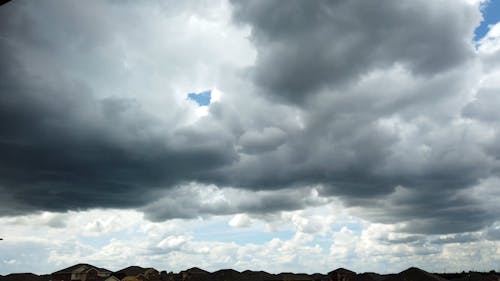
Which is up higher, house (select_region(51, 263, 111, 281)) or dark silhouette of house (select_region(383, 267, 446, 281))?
house (select_region(51, 263, 111, 281))

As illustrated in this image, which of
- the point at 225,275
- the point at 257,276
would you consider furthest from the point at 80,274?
the point at 257,276

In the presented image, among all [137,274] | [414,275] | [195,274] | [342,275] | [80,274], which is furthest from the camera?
[195,274]

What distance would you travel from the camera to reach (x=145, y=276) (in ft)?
348

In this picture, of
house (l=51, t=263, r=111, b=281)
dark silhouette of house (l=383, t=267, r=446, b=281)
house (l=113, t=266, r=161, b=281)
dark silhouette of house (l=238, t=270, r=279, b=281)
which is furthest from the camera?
dark silhouette of house (l=238, t=270, r=279, b=281)

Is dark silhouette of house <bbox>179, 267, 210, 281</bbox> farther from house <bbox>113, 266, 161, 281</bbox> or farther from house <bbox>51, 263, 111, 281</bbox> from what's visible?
house <bbox>51, 263, 111, 281</bbox>

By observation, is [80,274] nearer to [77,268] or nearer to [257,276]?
[77,268]

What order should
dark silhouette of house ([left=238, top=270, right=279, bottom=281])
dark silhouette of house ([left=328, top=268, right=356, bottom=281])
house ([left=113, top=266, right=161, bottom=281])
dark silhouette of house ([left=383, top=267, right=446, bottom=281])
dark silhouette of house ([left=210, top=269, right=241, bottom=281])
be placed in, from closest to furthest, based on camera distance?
dark silhouette of house ([left=383, top=267, right=446, bottom=281]), dark silhouette of house ([left=328, top=268, right=356, bottom=281]), dark silhouette of house ([left=210, top=269, right=241, bottom=281]), house ([left=113, top=266, right=161, bottom=281]), dark silhouette of house ([left=238, top=270, right=279, bottom=281])

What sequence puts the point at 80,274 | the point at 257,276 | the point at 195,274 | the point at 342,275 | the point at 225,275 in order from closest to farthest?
the point at 342,275 < the point at 80,274 < the point at 225,275 < the point at 195,274 < the point at 257,276

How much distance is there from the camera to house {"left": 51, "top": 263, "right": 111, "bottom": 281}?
104m

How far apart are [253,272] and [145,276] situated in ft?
89.2

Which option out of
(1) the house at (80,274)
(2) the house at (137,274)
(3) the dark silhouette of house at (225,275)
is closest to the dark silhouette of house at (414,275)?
(3) the dark silhouette of house at (225,275)

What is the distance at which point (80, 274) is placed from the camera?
10462 centimetres

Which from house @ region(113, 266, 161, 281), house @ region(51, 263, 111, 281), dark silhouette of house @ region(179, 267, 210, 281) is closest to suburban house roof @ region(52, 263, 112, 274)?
house @ region(51, 263, 111, 281)

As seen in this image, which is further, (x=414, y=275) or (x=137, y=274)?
(x=137, y=274)
